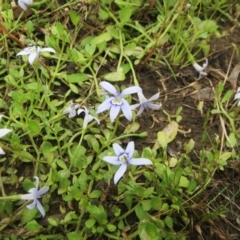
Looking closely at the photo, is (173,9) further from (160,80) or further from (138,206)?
(138,206)

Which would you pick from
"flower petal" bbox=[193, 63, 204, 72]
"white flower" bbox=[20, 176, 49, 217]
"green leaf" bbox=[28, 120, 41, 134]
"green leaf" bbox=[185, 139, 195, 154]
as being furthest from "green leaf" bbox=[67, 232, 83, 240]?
"flower petal" bbox=[193, 63, 204, 72]

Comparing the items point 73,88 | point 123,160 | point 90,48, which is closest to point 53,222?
point 123,160

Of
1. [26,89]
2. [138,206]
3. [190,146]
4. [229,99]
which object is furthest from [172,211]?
[26,89]

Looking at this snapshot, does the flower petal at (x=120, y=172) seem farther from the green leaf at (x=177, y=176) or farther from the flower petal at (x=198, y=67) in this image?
the flower petal at (x=198, y=67)

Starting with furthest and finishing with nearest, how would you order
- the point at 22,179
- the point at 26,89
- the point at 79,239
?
the point at 26,89
the point at 22,179
the point at 79,239

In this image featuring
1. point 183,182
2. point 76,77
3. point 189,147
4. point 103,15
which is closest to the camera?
point 183,182

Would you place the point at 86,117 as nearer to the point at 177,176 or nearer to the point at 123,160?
the point at 123,160

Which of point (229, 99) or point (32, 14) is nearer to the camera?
point (229, 99)

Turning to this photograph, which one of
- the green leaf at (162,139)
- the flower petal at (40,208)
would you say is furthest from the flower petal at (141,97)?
the flower petal at (40,208)

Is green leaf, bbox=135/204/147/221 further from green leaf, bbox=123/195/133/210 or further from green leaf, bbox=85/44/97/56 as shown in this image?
green leaf, bbox=85/44/97/56
